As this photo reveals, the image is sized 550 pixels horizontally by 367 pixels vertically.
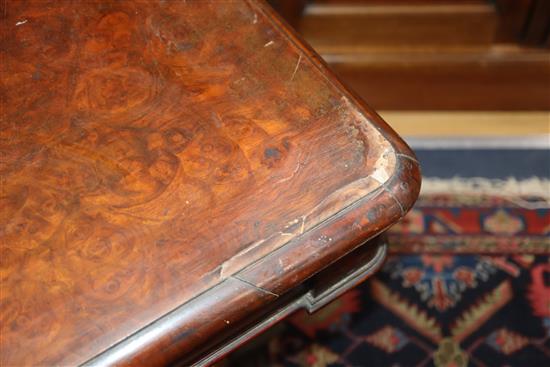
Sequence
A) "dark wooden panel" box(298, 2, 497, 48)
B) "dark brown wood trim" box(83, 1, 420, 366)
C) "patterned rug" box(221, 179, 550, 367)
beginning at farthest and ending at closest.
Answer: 1. "dark wooden panel" box(298, 2, 497, 48)
2. "patterned rug" box(221, 179, 550, 367)
3. "dark brown wood trim" box(83, 1, 420, 366)

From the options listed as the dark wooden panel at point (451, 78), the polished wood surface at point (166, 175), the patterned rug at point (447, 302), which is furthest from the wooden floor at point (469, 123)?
the polished wood surface at point (166, 175)

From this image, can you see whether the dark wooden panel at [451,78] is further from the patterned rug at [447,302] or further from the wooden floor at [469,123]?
the patterned rug at [447,302]

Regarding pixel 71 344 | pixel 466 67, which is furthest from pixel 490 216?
pixel 71 344

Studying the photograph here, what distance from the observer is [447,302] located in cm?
130

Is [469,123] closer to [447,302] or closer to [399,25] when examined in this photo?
[399,25]

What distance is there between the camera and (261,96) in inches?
29.3

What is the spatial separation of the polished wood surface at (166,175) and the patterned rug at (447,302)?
571 millimetres

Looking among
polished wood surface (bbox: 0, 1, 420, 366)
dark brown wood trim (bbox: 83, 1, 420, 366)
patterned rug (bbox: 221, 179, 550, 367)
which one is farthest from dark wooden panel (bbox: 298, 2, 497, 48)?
dark brown wood trim (bbox: 83, 1, 420, 366)

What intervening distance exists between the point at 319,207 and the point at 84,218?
0.72ft

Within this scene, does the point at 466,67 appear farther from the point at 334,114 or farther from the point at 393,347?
the point at 334,114

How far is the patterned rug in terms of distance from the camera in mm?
1257

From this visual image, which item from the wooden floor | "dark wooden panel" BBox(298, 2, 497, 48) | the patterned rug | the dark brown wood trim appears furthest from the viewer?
the wooden floor

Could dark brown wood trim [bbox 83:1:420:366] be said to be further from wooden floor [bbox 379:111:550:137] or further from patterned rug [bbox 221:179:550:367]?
wooden floor [bbox 379:111:550:137]

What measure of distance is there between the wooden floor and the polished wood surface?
0.80 meters
